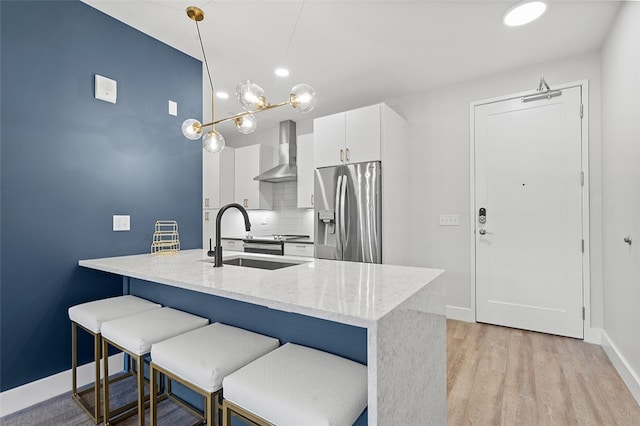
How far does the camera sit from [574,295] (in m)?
2.81

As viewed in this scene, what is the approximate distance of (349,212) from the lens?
332 cm

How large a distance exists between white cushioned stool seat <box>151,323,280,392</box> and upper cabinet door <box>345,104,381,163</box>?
2.33 metres

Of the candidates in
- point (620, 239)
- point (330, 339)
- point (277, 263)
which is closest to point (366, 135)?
point (277, 263)

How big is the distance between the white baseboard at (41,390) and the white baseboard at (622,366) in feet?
11.4

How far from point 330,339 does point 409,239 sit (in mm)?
2617

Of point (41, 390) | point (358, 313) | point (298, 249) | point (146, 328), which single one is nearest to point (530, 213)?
point (298, 249)

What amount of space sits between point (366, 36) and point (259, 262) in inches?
79.7

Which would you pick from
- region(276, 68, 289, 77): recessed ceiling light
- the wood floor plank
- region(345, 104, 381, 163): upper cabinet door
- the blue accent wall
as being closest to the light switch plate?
the blue accent wall

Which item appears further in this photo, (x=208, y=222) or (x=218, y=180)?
(x=208, y=222)

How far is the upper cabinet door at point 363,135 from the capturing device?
10.5 feet

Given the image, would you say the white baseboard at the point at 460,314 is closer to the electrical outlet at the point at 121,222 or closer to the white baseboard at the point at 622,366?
the white baseboard at the point at 622,366

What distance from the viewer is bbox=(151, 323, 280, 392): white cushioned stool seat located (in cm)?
111

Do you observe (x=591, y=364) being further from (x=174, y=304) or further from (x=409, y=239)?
(x=174, y=304)

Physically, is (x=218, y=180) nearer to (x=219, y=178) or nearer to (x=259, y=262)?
(x=219, y=178)
